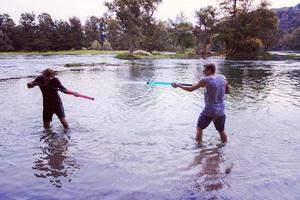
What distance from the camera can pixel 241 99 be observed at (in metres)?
16.8

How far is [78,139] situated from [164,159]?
290 cm

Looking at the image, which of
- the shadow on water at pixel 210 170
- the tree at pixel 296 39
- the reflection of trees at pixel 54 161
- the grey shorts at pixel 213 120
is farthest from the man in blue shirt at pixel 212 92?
the tree at pixel 296 39

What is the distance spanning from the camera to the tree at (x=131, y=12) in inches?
2894

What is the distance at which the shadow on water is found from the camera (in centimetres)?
634

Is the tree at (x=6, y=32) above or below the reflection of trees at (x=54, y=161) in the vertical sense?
above

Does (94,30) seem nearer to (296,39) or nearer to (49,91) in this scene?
(296,39)

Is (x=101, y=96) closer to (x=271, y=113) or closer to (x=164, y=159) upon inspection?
(x=271, y=113)

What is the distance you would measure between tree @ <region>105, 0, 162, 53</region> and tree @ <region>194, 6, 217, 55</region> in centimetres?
1266

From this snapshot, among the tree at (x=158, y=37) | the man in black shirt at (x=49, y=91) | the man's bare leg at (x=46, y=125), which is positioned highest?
the tree at (x=158, y=37)

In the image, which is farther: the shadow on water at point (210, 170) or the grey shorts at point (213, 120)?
the grey shorts at point (213, 120)

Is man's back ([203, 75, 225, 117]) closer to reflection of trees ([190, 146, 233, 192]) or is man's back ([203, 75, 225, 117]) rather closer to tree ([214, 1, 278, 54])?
reflection of trees ([190, 146, 233, 192])

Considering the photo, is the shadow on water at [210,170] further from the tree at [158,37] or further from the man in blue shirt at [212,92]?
the tree at [158,37]

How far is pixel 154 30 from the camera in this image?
307ft

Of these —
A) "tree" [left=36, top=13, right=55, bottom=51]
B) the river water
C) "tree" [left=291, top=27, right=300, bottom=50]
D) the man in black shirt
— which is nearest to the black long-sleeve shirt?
the man in black shirt
